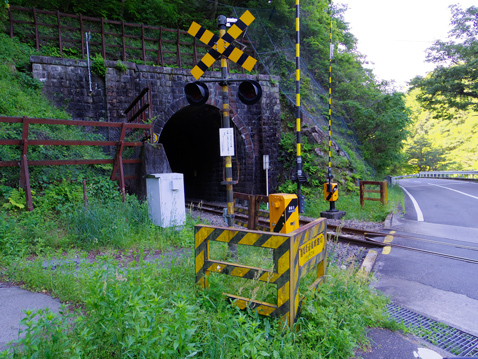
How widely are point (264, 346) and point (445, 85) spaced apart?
25.5 metres

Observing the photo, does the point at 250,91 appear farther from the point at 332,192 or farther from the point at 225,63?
the point at 332,192

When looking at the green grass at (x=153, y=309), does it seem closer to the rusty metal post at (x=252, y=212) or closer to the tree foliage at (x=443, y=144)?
the rusty metal post at (x=252, y=212)

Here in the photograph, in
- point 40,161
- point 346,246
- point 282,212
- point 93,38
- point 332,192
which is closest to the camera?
point 282,212

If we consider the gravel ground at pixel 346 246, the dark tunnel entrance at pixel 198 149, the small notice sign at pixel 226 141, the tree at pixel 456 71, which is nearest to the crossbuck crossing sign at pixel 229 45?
the small notice sign at pixel 226 141

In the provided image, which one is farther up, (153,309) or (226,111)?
(226,111)

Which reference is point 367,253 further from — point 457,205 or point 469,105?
point 469,105

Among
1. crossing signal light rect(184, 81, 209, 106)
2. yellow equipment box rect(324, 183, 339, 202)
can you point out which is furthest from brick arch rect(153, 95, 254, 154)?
crossing signal light rect(184, 81, 209, 106)

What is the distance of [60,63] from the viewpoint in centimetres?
1173

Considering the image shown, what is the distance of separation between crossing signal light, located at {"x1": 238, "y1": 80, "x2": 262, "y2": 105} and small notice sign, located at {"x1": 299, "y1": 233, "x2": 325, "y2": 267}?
2242 millimetres

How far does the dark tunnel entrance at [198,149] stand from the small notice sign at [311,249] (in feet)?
40.5

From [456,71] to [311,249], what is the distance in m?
24.6

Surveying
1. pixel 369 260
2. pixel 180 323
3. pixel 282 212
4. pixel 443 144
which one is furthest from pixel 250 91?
pixel 443 144

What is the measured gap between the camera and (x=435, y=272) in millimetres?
5070

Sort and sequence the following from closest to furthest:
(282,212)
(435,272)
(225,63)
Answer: (282,212) < (225,63) < (435,272)
